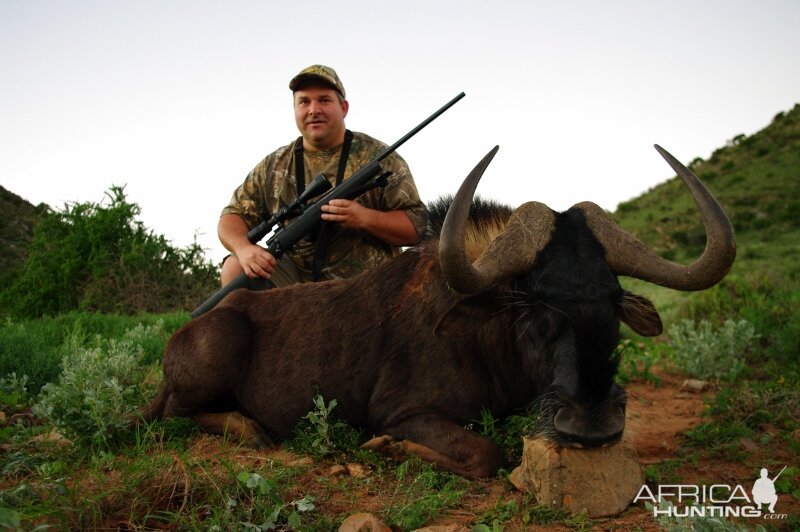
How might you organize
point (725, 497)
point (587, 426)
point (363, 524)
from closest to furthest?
point (363, 524) < point (587, 426) < point (725, 497)

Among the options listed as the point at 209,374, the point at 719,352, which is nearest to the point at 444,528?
the point at 209,374

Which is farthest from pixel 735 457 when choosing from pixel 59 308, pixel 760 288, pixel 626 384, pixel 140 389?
pixel 59 308

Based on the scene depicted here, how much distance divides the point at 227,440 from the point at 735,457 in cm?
314

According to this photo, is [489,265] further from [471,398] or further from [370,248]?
[370,248]

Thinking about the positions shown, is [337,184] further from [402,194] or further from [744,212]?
[744,212]

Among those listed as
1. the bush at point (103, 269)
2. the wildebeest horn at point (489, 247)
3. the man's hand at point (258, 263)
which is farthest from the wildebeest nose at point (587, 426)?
the bush at point (103, 269)

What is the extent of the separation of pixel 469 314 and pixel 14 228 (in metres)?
13.3

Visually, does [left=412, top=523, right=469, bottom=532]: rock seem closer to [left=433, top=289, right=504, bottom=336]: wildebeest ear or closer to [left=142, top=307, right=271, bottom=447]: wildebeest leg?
[left=433, top=289, right=504, bottom=336]: wildebeest ear

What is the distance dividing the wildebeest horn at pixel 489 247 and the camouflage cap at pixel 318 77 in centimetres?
321

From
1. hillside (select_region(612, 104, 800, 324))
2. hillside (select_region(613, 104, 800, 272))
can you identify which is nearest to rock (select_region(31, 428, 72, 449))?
hillside (select_region(612, 104, 800, 324))

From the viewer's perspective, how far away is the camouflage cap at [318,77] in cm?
611

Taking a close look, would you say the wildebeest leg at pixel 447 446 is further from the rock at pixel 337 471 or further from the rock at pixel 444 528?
the rock at pixel 444 528

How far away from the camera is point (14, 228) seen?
13797 millimetres

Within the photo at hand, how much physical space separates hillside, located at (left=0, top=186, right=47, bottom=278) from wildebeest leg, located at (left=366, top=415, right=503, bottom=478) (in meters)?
9.37
